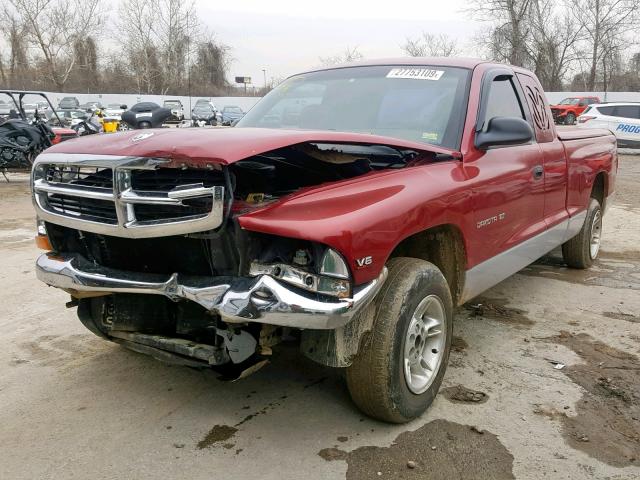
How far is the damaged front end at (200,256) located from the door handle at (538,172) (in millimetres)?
1514

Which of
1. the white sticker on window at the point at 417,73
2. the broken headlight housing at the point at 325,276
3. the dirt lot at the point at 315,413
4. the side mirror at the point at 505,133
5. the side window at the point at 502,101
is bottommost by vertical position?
the dirt lot at the point at 315,413

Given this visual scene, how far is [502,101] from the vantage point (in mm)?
4094

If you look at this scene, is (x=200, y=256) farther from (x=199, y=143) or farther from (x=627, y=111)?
(x=627, y=111)

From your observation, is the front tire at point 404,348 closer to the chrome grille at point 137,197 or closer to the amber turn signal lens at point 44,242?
the chrome grille at point 137,197

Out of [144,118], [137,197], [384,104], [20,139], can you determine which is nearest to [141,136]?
[137,197]

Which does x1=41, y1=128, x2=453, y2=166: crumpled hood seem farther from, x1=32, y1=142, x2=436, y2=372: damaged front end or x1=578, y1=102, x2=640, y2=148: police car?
x1=578, y1=102, x2=640, y2=148: police car

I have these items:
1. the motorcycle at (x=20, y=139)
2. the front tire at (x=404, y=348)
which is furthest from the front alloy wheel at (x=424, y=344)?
the motorcycle at (x=20, y=139)

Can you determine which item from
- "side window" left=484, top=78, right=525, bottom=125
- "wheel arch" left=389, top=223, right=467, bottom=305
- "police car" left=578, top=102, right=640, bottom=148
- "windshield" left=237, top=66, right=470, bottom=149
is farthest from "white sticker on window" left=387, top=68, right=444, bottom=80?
"police car" left=578, top=102, right=640, bottom=148

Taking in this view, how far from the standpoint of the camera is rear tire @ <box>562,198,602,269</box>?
567 centimetres

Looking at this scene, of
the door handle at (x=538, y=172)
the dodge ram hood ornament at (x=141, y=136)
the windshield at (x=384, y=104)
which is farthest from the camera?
the door handle at (x=538, y=172)

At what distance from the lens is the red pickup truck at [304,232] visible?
2.31 m

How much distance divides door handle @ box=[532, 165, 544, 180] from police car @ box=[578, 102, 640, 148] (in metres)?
16.8

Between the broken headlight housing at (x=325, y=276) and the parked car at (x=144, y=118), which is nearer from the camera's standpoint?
the broken headlight housing at (x=325, y=276)

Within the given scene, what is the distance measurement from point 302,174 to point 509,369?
1.82 metres
